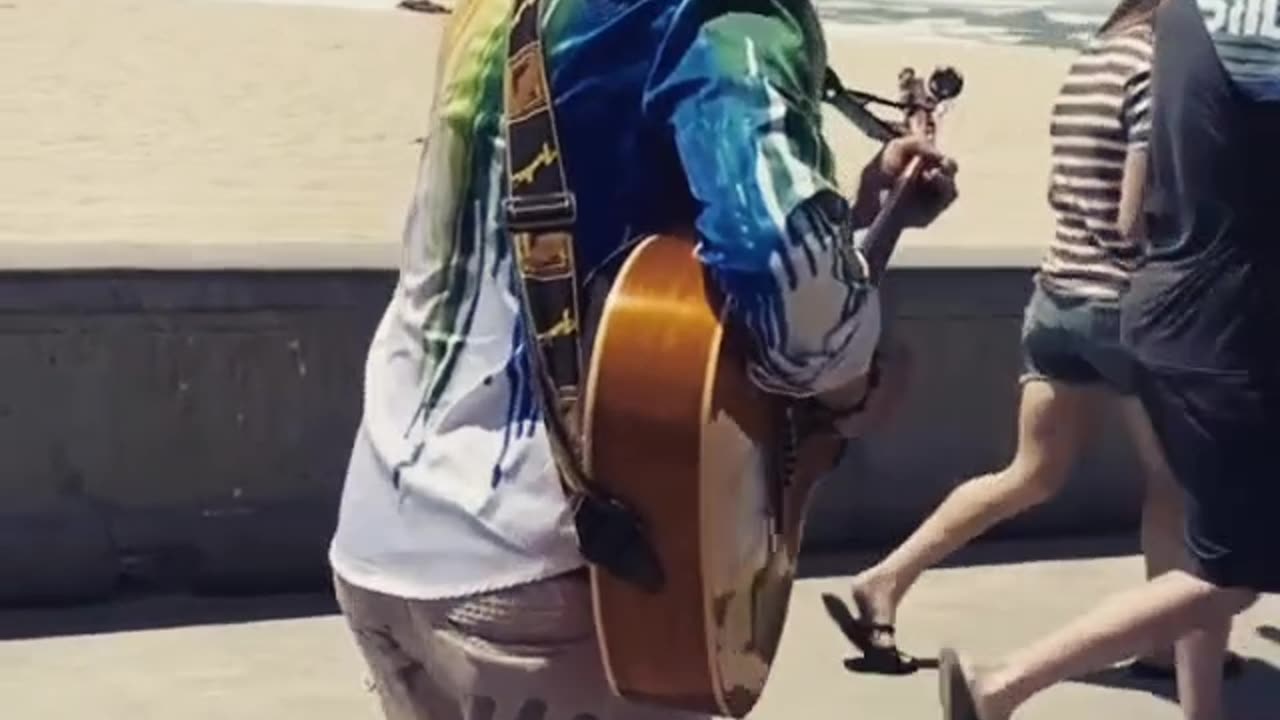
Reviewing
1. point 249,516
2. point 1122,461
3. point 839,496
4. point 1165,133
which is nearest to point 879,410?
point 1165,133

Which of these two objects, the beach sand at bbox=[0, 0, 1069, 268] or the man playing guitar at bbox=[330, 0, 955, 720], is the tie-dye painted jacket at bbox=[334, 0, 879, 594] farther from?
the beach sand at bbox=[0, 0, 1069, 268]

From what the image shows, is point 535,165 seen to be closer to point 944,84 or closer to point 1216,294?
point 944,84

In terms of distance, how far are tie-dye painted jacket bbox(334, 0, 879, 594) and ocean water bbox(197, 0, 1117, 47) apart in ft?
55.9

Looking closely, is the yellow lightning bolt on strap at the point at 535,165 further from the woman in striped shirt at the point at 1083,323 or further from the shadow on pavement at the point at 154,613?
the shadow on pavement at the point at 154,613

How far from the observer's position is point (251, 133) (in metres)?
13.3

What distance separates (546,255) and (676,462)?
9.1 inches

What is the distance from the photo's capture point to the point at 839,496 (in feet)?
22.7

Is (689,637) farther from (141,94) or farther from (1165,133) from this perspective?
(141,94)

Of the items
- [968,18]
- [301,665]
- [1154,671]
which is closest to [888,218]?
[301,665]

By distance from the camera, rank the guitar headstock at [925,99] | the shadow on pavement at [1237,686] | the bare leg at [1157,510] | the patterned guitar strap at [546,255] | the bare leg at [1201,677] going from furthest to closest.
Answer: the shadow on pavement at [1237,686]
the bare leg at [1157,510]
the bare leg at [1201,677]
the guitar headstock at [925,99]
the patterned guitar strap at [546,255]

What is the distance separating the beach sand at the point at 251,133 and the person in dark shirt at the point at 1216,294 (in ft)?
7.44

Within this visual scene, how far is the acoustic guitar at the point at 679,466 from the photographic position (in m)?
2.37

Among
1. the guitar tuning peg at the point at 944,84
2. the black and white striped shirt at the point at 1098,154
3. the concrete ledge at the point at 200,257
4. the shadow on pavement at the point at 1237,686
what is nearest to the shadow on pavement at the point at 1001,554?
→ the concrete ledge at the point at 200,257

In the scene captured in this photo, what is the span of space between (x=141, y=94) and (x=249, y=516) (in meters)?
8.18
